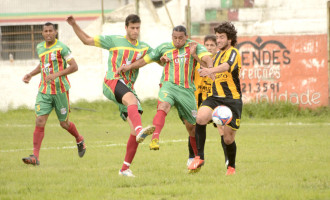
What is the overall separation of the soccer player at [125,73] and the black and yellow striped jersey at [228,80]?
102 centimetres

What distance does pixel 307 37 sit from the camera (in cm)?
1705

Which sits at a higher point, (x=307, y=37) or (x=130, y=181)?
(x=307, y=37)

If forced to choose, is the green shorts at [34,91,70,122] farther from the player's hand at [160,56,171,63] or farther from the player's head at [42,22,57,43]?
the player's hand at [160,56,171,63]

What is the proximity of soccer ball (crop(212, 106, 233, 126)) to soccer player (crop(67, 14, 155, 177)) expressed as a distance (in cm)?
93

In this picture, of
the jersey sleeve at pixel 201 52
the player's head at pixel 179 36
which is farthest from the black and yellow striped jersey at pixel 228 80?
the player's head at pixel 179 36

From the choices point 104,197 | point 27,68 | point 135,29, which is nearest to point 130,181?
point 104,197

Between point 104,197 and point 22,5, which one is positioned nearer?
point 104,197

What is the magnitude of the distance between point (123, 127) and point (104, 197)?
9546 mm

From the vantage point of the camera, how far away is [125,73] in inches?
309

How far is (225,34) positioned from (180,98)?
41.3 inches

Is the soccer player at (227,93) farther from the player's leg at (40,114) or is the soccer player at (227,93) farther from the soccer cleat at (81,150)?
the player's leg at (40,114)

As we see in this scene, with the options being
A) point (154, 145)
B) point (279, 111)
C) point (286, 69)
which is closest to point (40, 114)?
point (154, 145)

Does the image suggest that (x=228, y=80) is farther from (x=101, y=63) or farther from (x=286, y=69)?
(x=101, y=63)

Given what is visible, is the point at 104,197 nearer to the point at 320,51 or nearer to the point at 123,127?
the point at 123,127
